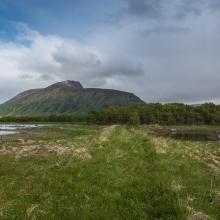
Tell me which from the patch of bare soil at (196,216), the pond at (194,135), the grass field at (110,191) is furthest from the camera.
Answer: the pond at (194,135)

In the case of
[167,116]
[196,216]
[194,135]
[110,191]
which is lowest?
[110,191]

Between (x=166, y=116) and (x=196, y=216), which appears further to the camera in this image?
(x=166, y=116)

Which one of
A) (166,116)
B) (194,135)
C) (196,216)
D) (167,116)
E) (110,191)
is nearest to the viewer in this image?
(196,216)

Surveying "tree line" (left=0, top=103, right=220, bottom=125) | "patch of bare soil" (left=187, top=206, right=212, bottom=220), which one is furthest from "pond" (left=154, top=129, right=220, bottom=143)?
"tree line" (left=0, top=103, right=220, bottom=125)

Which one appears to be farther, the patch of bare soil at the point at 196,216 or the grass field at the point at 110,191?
the grass field at the point at 110,191

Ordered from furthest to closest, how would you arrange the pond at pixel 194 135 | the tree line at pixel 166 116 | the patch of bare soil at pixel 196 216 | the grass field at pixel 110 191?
the tree line at pixel 166 116, the pond at pixel 194 135, the grass field at pixel 110 191, the patch of bare soil at pixel 196 216

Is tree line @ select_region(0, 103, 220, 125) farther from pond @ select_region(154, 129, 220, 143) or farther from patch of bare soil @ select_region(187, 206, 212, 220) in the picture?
patch of bare soil @ select_region(187, 206, 212, 220)

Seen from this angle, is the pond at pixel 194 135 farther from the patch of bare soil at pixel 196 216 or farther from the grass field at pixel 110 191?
the patch of bare soil at pixel 196 216

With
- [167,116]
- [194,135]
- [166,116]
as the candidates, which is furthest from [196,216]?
[166,116]

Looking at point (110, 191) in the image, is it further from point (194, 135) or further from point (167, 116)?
point (167, 116)

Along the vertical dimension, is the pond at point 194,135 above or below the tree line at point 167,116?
below

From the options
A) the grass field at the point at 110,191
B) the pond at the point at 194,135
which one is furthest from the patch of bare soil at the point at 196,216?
the pond at the point at 194,135

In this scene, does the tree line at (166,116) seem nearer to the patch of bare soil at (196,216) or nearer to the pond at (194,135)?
the pond at (194,135)

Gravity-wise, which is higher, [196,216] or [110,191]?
[196,216]
